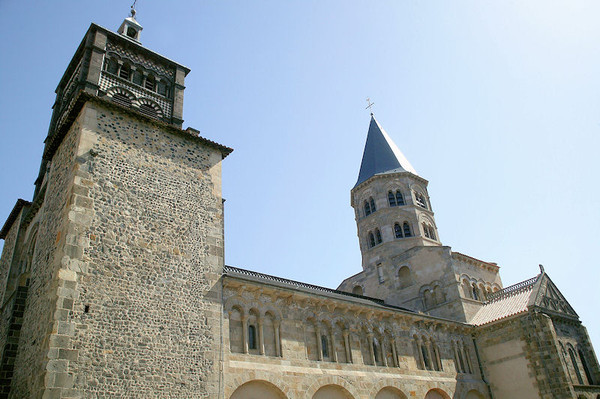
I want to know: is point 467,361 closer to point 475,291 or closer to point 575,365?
point 575,365

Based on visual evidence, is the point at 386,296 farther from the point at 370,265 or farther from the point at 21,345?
the point at 21,345

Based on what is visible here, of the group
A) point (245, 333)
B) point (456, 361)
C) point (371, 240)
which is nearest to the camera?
point (245, 333)

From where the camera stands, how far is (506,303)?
92.1 ft

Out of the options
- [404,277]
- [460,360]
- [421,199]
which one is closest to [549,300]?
[460,360]

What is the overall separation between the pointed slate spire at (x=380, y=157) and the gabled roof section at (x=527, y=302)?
1172 cm

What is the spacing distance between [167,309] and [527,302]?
801 inches

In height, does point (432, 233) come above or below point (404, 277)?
above

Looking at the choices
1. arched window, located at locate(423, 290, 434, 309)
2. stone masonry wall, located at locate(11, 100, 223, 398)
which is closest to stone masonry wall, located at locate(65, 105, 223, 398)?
stone masonry wall, located at locate(11, 100, 223, 398)

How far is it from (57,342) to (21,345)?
4089 millimetres

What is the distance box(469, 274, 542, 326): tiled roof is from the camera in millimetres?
26469

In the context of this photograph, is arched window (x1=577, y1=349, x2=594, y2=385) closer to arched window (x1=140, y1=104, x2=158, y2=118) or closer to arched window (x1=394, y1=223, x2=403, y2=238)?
arched window (x1=394, y1=223, x2=403, y2=238)

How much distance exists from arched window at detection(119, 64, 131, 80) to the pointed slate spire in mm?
20775

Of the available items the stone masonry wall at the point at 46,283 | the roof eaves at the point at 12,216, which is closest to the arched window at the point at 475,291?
the stone masonry wall at the point at 46,283

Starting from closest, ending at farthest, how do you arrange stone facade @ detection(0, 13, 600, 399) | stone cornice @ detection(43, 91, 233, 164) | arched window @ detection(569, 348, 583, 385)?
1. stone facade @ detection(0, 13, 600, 399)
2. stone cornice @ detection(43, 91, 233, 164)
3. arched window @ detection(569, 348, 583, 385)
